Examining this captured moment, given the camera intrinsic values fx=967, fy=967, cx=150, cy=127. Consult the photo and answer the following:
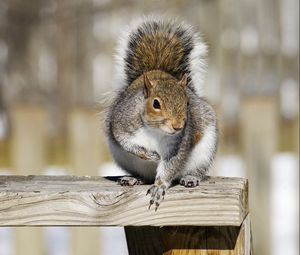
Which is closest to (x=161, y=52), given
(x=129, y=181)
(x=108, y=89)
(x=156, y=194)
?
(x=129, y=181)

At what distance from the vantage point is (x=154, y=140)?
2.51m

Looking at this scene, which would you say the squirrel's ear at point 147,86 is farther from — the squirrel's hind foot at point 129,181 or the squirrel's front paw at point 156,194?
the squirrel's front paw at point 156,194

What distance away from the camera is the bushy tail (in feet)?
8.91

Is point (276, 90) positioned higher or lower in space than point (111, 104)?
higher

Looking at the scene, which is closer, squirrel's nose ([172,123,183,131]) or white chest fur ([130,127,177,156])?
squirrel's nose ([172,123,183,131])

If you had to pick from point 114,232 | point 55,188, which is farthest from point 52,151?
point 55,188

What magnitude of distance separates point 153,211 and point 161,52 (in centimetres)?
72

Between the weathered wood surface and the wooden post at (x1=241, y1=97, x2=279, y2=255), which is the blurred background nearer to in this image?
the wooden post at (x1=241, y1=97, x2=279, y2=255)

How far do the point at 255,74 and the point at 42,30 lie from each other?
3.26ft

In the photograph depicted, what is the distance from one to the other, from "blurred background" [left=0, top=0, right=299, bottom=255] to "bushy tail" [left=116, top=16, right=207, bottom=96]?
54.4 inches

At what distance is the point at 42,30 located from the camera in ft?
14.5

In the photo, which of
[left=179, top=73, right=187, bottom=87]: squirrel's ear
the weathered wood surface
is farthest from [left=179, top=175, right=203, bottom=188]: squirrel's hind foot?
[left=179, top=73, right=187, bottom=87]: squirrel's ear

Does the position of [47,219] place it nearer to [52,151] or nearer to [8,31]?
[52,151]

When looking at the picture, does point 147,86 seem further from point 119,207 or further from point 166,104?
point 119,207
